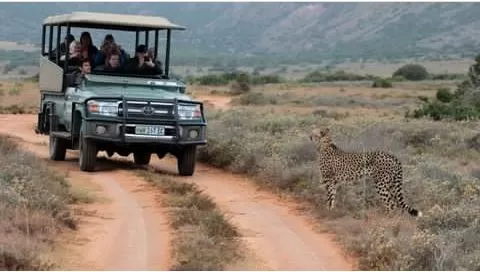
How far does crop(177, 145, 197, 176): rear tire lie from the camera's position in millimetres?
16516

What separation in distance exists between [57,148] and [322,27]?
167m

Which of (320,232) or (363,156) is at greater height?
(363,156)

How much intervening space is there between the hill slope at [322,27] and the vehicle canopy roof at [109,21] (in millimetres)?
127154

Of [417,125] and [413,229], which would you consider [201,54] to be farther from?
[413,229]

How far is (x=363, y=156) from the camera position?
12477 mm

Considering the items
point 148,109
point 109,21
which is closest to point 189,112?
point 148,109

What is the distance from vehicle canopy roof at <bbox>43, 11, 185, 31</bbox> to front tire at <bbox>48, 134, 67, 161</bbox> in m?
2.14

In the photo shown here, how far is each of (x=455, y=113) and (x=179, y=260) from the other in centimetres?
2034

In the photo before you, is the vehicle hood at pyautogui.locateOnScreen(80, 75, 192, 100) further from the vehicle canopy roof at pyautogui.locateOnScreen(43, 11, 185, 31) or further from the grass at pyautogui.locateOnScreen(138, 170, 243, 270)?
the grass at pyautogui.locateOnScreen(138, 170, 243, 270)

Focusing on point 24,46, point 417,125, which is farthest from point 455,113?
point 24,46

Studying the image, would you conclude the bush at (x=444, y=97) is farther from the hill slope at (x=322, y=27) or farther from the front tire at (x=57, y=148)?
the hill slope at (x=322, y=27)

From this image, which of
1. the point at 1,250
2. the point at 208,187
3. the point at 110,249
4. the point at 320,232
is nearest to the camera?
the point at 1,250

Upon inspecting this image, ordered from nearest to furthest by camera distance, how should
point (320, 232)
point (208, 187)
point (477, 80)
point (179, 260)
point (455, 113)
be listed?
point (179, 260) < point (320, 232) < point (208, 187) < point (455, 113) < point (477, 80)

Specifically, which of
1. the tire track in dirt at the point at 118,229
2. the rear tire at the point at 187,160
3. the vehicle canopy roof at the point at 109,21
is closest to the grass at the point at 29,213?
the tire track in dirt at the point at 118,229
